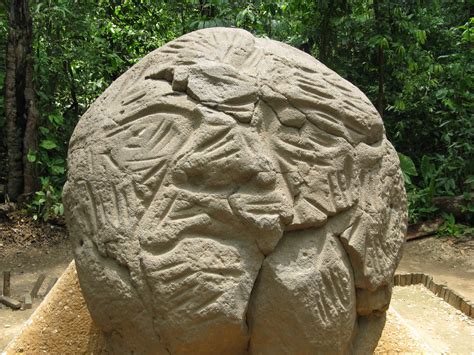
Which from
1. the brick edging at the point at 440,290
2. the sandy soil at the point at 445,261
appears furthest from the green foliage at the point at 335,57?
the brick edging at the point at 440,290

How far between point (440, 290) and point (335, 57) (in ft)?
10.5

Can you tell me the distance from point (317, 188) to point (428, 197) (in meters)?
4.54

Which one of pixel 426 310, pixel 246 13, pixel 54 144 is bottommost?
pixel 426 310

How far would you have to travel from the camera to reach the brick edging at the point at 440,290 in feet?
14.1

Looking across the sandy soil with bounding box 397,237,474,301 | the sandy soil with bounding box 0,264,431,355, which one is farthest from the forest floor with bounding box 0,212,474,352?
the sandy soil with bounding box 0,264,431,355

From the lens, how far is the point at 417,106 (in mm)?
7039

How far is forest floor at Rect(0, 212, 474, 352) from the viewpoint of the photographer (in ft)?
13.2

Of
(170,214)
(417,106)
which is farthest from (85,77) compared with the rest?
(170,214)

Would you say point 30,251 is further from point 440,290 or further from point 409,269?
point 440,290

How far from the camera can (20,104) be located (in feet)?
→ 19.3

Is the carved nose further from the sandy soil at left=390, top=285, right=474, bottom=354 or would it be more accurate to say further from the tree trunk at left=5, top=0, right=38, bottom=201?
the tree trunk at left=5, top=0, right=38, bottom=201

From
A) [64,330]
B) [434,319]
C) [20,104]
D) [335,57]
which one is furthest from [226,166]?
[335,57]

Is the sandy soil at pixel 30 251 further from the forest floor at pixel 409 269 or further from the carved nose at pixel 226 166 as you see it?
the carved nose at pixel 226 166

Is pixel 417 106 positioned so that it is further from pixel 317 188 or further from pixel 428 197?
pixel 317 188
